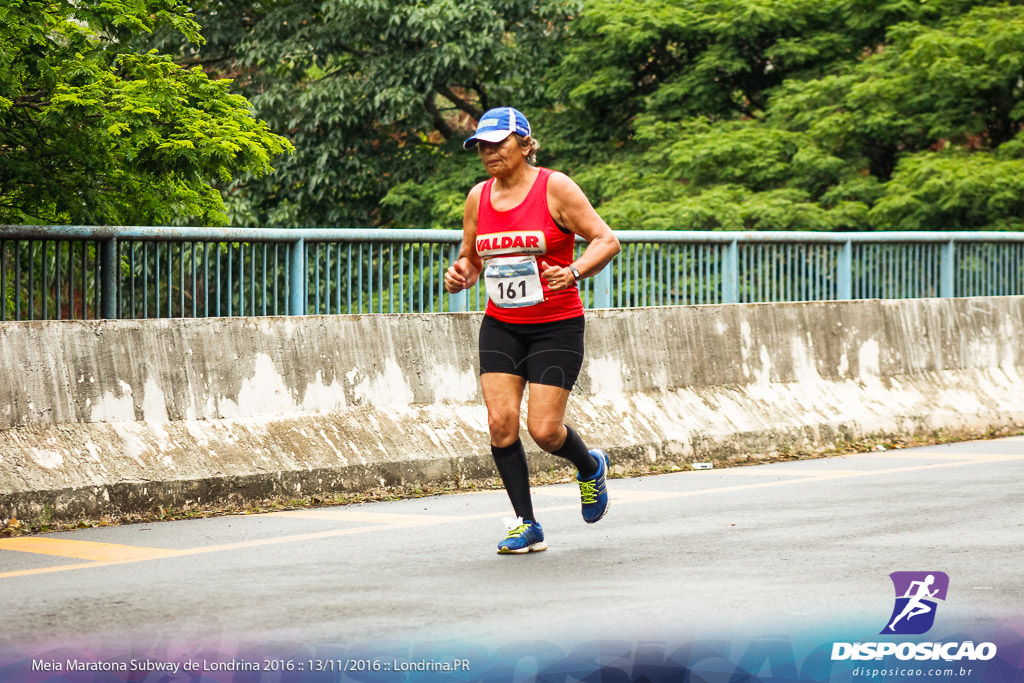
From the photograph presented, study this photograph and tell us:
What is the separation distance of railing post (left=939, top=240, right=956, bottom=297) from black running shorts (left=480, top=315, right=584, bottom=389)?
297 inches

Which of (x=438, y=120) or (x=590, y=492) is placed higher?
(x=438, y=120)

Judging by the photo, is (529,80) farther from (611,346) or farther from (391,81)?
(611,346)

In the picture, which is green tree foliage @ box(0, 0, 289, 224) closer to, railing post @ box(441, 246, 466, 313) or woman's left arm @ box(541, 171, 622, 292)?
railing post @ box(441, 246, 466, 313)

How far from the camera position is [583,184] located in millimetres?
27797

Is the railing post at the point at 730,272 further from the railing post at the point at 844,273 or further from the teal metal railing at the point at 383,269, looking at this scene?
the railing post at the point at 844,273

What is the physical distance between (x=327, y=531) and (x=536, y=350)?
4.87ft

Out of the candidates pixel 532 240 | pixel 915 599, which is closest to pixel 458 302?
pixel 532 240

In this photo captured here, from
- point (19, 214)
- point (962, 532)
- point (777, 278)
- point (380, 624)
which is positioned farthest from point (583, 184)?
point (380, 624)

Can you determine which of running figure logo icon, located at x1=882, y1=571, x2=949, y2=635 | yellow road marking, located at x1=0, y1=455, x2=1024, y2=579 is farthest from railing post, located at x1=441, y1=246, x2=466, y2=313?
running figure logo icon, located at x1=882, y1=571, x2=949, y2=635

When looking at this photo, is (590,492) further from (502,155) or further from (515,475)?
(502,155)

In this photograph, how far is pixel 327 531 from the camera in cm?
725

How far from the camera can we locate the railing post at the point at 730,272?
1169 centimetres

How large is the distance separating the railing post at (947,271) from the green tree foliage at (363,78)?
14.5 meters

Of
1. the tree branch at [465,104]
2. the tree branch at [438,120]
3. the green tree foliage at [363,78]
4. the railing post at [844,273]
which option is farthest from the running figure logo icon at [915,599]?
the tree branch at [465,104]
